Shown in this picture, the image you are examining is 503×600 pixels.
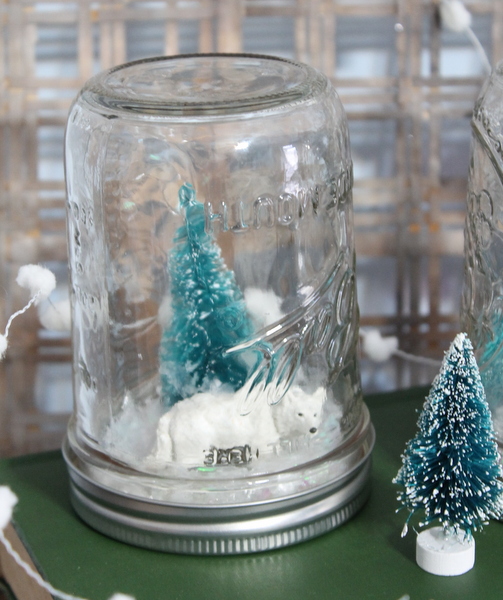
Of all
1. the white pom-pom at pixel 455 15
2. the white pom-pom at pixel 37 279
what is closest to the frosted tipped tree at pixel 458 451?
the white pom-pom at pixel 37 279

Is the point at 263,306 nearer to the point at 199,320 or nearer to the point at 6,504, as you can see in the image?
the point at 199,320

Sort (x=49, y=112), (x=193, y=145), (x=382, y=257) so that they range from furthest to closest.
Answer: (x=382, y=257) → (x=49, y=112) → (x=193, y=145)

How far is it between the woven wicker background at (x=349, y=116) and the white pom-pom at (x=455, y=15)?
0.07ft

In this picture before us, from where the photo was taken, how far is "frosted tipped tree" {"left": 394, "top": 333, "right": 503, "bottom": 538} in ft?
2.24

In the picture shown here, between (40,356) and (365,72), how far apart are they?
531 mm

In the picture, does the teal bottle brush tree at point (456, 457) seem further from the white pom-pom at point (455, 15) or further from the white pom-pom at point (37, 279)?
the white pom-pom at point (455, 15)

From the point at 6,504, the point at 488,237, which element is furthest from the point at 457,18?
the point at 6,504

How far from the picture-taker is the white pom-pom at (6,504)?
0.79 metres

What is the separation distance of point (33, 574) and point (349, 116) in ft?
2.08

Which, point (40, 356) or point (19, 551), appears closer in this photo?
point (19, 551)

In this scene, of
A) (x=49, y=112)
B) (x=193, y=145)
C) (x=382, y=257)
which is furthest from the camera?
(x=382, y=257)

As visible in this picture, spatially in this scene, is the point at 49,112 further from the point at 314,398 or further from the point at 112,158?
the point at 314,398

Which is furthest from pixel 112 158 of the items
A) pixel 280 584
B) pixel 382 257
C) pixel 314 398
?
pixel 382 257

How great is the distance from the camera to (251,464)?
741mm
